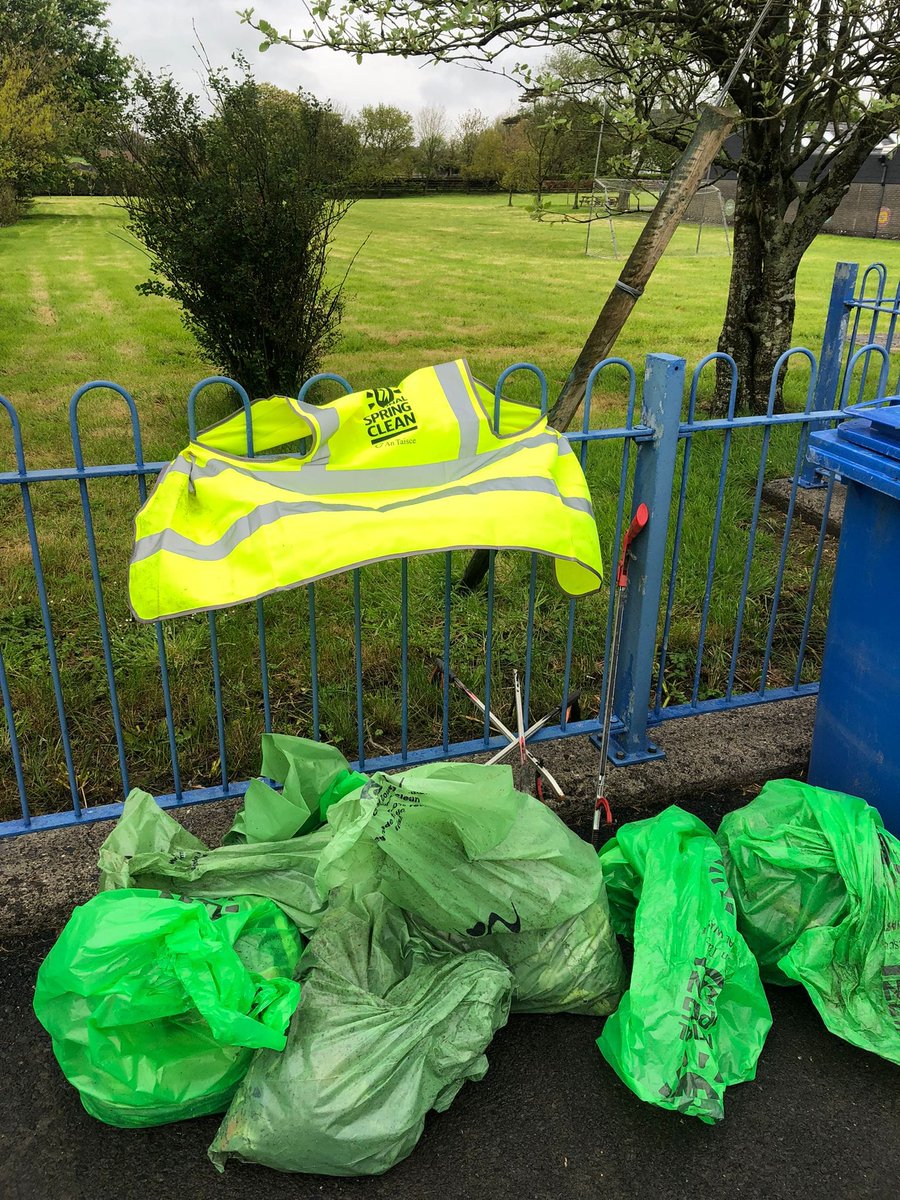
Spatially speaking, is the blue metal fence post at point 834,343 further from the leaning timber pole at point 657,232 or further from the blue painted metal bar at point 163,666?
the blue painted metal bar at point 163,666

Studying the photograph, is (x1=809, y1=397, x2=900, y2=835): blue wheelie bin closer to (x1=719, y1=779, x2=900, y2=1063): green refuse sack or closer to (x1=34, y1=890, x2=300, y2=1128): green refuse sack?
(x1=719, y1=779, x2=900, y2=1063): green refuse sack

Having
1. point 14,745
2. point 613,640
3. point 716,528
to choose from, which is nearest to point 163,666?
point 14,745

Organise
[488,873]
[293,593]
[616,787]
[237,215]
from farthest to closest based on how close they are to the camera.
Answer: [237,215] < [293,593] < [616,787] < [488,873]

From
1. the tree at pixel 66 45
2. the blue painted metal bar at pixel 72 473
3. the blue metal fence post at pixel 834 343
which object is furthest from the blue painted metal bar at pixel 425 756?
the tree at pixel 66 45

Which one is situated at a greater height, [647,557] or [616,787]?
[647,557]

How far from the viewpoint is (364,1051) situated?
191 centimetres

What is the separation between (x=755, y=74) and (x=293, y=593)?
3946 millimetres

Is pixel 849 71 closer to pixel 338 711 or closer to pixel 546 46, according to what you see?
pixel 546 46

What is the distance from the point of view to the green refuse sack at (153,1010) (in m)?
1.85

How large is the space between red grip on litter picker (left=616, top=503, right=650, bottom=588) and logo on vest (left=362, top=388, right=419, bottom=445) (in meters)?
0.76

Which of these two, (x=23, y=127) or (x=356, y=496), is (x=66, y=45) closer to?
(x=23, y=127)

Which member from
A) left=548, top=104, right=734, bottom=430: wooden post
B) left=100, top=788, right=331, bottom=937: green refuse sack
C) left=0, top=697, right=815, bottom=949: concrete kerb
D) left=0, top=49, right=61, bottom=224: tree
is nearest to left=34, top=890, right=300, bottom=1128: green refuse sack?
left=100, top=788, right=331, bottom=937: green refuse sack

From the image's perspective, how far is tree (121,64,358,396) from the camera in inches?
243

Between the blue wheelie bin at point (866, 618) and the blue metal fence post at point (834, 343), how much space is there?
308 cm
